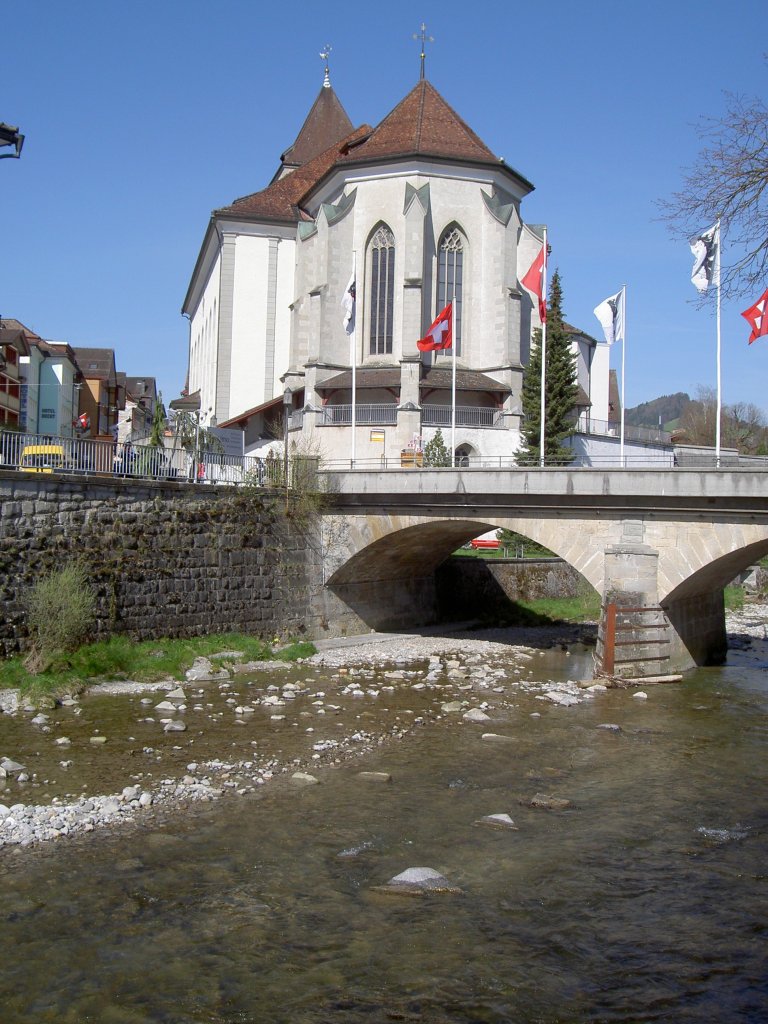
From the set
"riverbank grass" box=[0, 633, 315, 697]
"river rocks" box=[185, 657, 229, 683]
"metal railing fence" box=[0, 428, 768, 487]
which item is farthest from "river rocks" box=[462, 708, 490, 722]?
"riverbank grass" box=[0, 633, 315, 697]

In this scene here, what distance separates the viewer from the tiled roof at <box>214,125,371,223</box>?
54531 mm

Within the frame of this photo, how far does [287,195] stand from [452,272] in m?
14.7

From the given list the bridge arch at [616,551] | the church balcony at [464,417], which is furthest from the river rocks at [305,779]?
the church balcony at [464,417]

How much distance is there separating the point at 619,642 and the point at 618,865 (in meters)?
11.9

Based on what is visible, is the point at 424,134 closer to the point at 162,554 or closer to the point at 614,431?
the point at 614,431

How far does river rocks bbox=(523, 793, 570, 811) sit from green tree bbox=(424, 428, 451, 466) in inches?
1075

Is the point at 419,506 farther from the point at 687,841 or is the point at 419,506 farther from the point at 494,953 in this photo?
the point at 494,953

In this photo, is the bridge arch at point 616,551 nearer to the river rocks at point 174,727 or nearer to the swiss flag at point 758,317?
the swiss flag at point 758,317

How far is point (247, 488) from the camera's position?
25969 millimetres

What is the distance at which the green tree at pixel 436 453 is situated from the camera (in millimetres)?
40031

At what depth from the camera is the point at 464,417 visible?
4609 centimetres

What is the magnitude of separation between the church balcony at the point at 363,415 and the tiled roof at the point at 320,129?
28.5m

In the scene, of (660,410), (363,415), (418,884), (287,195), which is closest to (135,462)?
(418,884)

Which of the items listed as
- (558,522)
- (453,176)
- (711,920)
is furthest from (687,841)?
(453,176)
